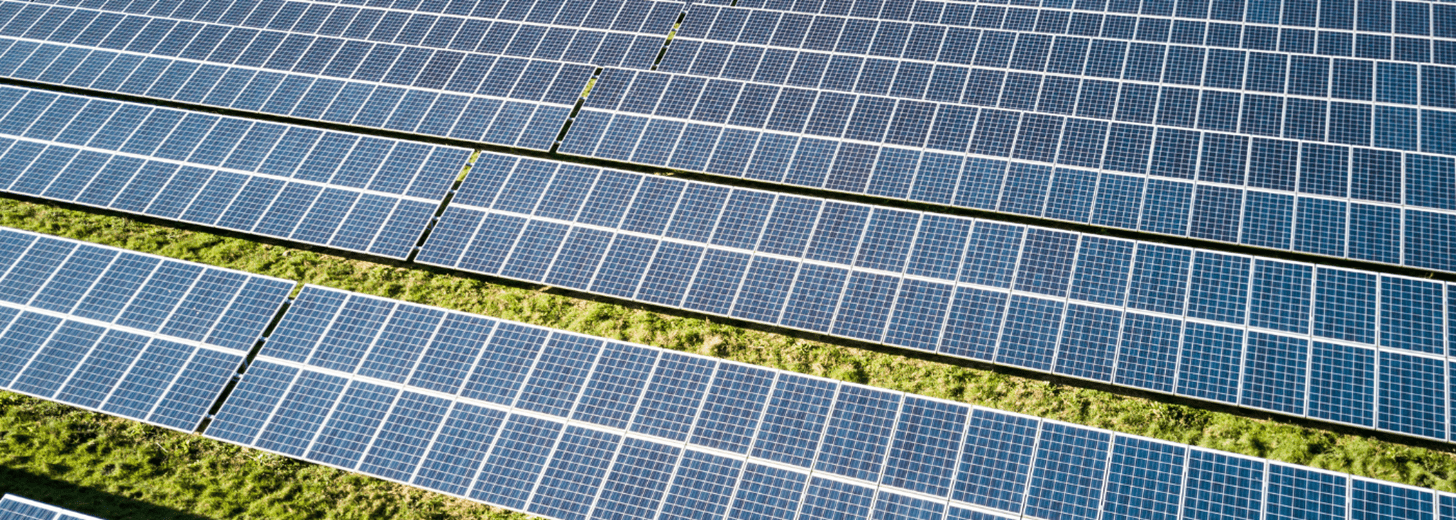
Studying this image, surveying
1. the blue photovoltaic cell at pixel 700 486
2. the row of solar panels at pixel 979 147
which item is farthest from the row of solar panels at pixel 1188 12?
the blue photovoltaic cell at pixel 700 486

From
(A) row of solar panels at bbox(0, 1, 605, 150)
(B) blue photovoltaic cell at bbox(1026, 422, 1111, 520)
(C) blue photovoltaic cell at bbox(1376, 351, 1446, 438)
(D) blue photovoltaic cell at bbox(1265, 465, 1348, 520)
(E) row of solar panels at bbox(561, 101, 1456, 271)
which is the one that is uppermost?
(A) row of solar panels at bbox(0, 1, 605, 150)

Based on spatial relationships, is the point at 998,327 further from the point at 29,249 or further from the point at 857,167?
the point at 29,249

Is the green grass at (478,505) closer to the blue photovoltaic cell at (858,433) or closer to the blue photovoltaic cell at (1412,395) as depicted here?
the blue photovoltaic cell at (858,433)

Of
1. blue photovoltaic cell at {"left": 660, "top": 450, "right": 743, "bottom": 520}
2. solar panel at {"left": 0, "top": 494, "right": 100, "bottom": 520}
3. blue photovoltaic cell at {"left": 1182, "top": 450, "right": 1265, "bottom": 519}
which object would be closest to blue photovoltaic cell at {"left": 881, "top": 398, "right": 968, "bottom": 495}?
blue photovoltaic cell at {"left": 660, "top": 450, "right": 743, "bottom": 520}

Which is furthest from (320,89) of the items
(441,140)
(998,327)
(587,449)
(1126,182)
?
(1126,182)

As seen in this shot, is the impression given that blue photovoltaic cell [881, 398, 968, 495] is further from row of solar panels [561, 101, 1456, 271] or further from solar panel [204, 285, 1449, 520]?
row of solar panels [561, 101, 1456, 271]
